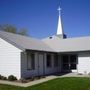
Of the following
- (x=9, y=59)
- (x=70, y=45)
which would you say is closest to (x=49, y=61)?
(x=70, y=45)

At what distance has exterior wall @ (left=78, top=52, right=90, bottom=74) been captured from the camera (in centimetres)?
2383

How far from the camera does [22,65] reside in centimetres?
1834

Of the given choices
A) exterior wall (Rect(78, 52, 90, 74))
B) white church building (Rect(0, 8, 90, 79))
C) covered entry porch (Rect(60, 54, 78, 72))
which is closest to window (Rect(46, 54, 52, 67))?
white church building (Rect(0, 8, 90, 79))

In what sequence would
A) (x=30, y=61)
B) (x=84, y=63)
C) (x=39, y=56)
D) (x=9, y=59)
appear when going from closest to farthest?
(x=9, y=59)
(x=30, y=61)
(x=39, y=56)
(x=84, y=63)

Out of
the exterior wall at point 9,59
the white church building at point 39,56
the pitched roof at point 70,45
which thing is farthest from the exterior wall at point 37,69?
the pitched roof at point 70,45

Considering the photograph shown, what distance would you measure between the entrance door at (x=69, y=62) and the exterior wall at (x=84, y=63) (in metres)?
1.67

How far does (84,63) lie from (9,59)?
9607mm

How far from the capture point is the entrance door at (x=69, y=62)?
26.2 meters

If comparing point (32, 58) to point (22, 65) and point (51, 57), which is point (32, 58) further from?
point (51, 57)

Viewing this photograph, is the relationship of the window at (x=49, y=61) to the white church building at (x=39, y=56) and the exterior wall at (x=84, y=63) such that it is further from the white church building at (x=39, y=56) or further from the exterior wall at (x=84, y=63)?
the exterior wall at (x=84, y=63)

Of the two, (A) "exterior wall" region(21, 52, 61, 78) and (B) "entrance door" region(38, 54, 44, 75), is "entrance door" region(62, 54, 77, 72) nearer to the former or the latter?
(A) "exterior wall" region(21, 52, 61, 78)

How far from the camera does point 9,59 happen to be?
18625 mm

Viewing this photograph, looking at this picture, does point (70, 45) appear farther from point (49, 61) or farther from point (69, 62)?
point (49, 61)

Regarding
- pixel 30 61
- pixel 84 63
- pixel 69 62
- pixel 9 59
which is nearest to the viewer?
pixel 9 59
